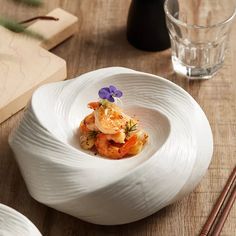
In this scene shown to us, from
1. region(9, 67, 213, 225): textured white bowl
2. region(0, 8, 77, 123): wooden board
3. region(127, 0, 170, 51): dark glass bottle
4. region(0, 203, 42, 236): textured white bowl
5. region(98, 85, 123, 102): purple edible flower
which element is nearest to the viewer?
region(0, 203, 42, 236): textured white bowl

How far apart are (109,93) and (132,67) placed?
1.62 ft

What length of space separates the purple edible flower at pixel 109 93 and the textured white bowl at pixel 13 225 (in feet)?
1.20

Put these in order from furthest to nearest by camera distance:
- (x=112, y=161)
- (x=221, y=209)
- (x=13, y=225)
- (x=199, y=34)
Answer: (x=199, y=34) → (x=221, y=209) → (x=112, y=161) → (x=13, y=225)

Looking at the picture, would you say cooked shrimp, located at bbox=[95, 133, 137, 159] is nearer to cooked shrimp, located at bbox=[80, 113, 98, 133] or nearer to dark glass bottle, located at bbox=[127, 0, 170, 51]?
cooked shrimp, located at bbox=[80, 113, 98, 133]

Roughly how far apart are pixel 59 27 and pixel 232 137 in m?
0.69

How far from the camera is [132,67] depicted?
7.07ft

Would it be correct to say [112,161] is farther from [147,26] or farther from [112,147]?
[147,26]

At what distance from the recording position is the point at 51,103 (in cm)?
175

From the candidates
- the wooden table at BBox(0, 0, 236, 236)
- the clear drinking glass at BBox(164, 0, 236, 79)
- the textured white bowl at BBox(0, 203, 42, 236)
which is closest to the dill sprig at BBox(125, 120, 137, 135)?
the wooden table at BBox(0, 0, 236, 236)

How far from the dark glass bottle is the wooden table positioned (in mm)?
29

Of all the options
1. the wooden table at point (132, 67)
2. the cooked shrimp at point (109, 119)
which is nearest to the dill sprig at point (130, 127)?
the cooked shrimp at point (109, 119)

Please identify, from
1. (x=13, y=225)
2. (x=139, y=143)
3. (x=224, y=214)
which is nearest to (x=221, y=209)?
(x=224, y=214)

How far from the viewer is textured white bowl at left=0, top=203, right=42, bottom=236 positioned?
1456 mm

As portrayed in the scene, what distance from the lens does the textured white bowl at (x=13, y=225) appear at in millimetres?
1456
